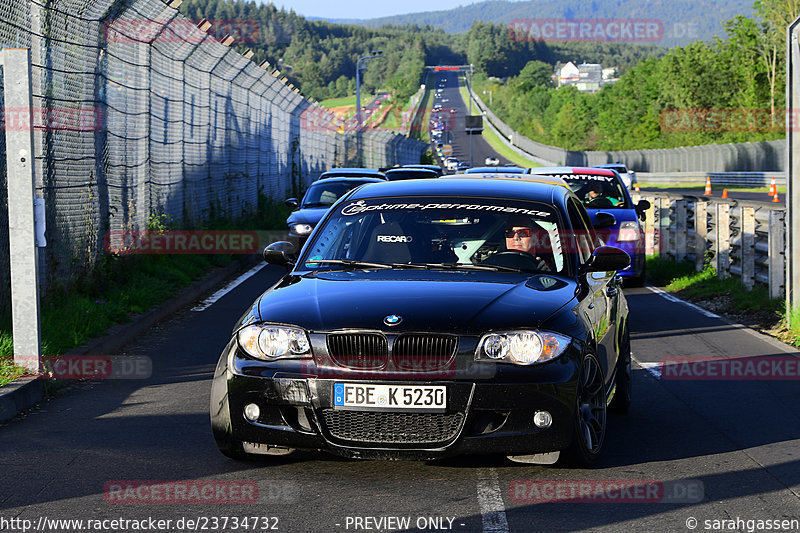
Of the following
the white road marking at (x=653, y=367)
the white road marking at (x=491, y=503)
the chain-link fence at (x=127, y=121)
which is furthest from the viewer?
the chain-link fence at (x=127, y=121)

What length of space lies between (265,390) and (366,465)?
0.79 meters

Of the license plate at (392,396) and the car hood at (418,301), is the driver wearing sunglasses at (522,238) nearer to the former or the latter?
the car hood at (418,301)

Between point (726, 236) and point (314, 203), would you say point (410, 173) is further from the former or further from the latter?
point (726, 236)

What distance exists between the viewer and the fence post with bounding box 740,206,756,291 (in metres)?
14.0

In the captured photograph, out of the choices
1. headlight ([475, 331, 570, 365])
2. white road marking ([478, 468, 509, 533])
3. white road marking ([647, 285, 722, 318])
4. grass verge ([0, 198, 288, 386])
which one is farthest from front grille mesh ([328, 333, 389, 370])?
white road marking ([647, 285, 722, 318])

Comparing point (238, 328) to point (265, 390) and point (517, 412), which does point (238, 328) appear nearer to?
point (265, 390)

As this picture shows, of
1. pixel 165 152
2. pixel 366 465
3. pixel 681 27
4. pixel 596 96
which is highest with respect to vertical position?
pixel 596 96

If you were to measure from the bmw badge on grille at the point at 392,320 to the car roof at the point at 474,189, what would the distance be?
1.65 metres

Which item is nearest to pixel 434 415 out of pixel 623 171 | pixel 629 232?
pixel 629 232

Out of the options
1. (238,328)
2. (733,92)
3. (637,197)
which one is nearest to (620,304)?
(238,328)

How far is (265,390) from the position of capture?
17.6 feet

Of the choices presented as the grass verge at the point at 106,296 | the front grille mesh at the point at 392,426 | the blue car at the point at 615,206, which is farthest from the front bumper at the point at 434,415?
the blue car at the point at 615,206

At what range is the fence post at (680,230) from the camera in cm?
1808

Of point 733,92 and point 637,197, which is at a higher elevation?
point 733,92
